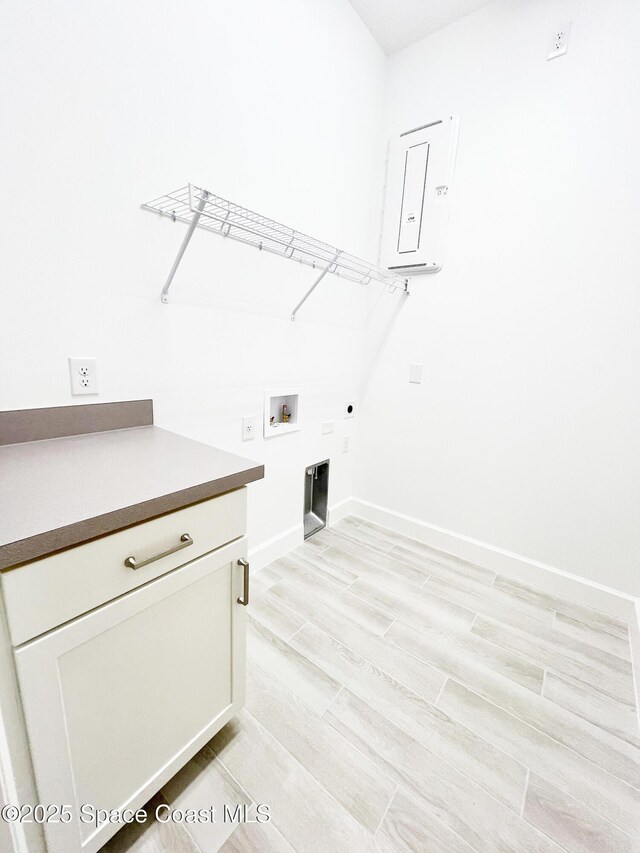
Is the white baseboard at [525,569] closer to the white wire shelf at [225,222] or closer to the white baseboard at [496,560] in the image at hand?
the white baseboard at [496,560]

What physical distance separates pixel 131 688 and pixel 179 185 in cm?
150

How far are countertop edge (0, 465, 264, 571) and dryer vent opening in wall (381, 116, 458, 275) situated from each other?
1802 millimetres

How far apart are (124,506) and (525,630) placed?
69.8 inches

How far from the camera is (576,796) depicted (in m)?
1.00

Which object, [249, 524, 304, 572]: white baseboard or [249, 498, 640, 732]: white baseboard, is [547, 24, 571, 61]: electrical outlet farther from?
[249, 524, 304, 572]: white baseboard

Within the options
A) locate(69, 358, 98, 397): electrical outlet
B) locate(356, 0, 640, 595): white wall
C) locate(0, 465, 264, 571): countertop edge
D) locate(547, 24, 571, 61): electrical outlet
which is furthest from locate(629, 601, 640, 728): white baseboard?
locate(547, 24, 571, 61): electrical outlet

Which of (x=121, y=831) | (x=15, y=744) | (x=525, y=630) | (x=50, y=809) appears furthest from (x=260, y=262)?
(x=525, y=630)

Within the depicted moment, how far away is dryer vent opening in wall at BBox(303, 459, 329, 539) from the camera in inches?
90.1

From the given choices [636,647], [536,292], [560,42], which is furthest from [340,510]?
[560,42]

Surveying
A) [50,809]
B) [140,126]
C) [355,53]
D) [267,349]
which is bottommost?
[50,809]

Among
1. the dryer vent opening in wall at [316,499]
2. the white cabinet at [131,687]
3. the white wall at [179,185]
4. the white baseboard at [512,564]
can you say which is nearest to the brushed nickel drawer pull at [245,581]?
the white cabinet at [131,687]

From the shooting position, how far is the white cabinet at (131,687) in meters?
0.64

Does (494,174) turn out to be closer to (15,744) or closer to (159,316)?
(159,316)

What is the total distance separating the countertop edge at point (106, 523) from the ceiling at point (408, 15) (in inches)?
97.0
